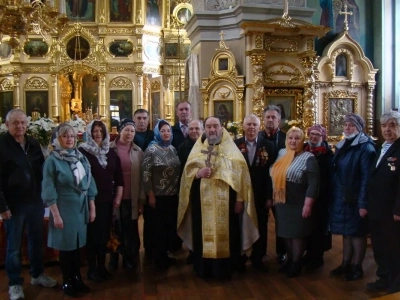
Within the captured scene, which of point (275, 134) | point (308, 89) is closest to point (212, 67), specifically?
point (308, 89)

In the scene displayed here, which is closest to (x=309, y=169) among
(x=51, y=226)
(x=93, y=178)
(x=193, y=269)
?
(x=193, y=269)

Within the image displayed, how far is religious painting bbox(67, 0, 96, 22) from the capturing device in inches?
607

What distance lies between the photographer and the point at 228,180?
3992mm

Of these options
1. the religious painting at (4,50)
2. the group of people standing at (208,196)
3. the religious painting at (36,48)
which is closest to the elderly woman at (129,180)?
the group of people standing at (208,196)

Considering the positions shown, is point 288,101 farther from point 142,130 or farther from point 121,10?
point 121,10

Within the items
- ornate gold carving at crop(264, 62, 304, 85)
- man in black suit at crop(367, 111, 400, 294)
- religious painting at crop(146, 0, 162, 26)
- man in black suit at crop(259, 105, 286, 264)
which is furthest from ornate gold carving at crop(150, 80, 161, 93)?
man in black suit at crop(367, 111, 400, 294)

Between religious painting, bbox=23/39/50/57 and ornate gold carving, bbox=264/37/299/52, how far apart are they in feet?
29.6

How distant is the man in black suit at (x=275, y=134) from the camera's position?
4602 millimetres

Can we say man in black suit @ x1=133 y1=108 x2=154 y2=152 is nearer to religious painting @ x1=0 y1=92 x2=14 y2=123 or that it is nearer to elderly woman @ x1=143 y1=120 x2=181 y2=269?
elderly woman @ x1=143 y1=120 x2=181 y2=269

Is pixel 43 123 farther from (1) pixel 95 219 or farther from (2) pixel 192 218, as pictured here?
(2) pixel 192 218

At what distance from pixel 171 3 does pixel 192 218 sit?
13370mm

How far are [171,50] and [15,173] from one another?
13085mm

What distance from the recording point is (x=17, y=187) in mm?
3594

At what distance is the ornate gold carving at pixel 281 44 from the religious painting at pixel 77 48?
8.12 meters
